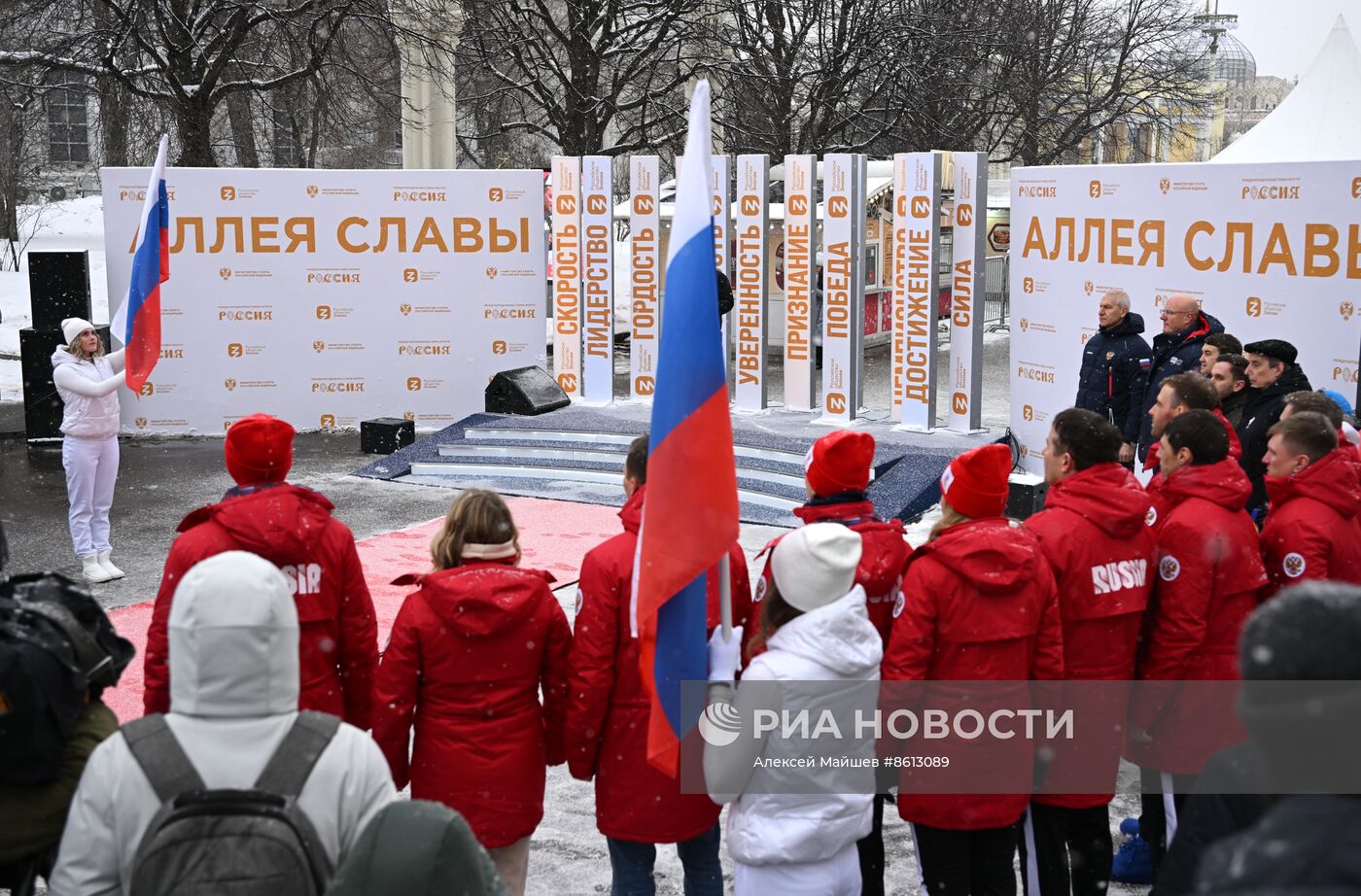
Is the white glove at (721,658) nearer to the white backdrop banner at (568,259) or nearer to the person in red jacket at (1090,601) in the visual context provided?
the person in red jacket at (1090,601)

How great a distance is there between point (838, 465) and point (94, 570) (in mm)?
6565

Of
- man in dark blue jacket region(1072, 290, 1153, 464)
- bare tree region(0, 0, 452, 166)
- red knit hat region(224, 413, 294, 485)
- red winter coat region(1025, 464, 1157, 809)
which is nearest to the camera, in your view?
red winter coat region(1025, 464, 1157, 809)

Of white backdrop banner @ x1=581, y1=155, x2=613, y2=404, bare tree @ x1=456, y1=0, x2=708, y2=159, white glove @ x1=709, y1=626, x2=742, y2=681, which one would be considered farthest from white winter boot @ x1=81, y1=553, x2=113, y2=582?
bare tree @ x1=456, y1=0, x2=708, y2=159

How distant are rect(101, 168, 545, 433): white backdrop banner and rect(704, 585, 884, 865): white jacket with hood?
1173 cm

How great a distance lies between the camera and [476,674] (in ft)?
13.6

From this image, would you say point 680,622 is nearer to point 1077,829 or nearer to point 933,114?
point 1077,829

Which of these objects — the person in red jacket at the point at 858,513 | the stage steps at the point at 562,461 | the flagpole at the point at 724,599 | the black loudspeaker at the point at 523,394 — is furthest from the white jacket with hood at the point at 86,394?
the flagpole at the point at 724,599

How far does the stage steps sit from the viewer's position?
12281 millimetres

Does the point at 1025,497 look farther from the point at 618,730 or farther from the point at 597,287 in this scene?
the point at 618,730

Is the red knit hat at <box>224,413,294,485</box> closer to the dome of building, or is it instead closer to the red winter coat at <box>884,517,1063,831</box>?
the red winter coat at <box>884,517,1063,831</box>

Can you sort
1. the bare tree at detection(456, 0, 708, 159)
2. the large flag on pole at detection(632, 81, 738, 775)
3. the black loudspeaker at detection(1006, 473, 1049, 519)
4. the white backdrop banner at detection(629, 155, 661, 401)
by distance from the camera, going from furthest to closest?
the bare tree at detection(456, 0, 708, 159) → the white backdrop banner at detection(629, 155, 661, 401) → the black loudspeaker at detection(1006, 473, 1049, 519) → the large flag on pole at detection(632, 81, 738, 775)

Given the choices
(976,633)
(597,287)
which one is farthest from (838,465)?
(597,287)

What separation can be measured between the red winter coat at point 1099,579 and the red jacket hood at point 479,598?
1657 mm

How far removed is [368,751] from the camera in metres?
2.81
